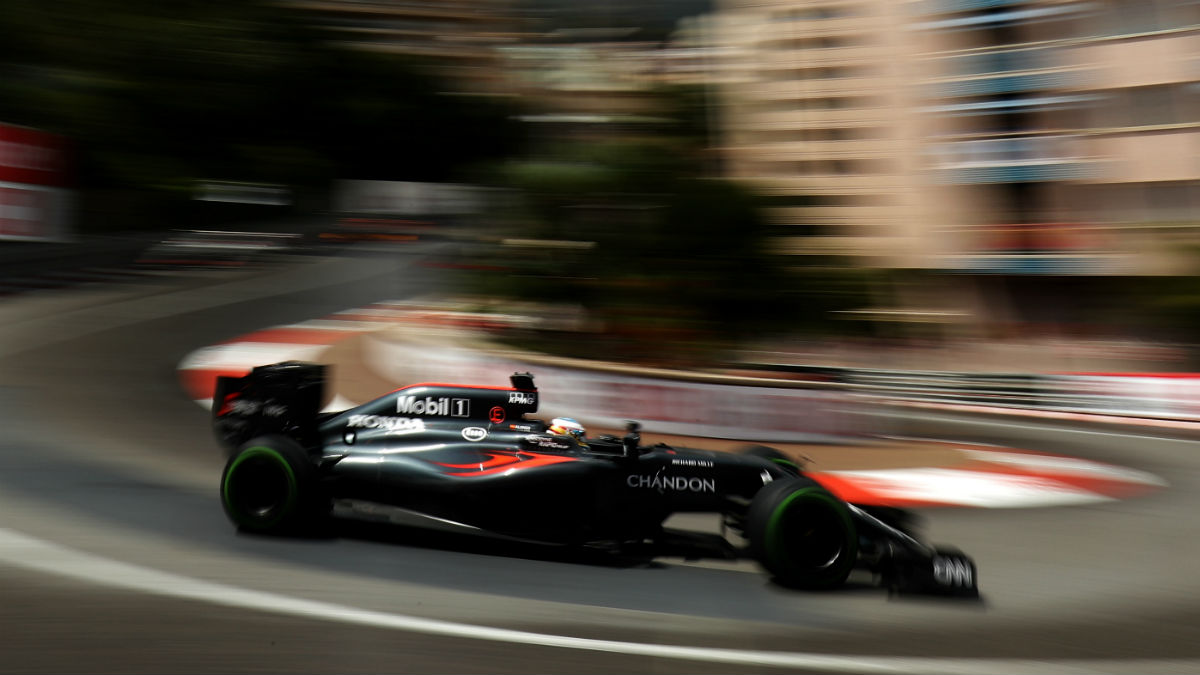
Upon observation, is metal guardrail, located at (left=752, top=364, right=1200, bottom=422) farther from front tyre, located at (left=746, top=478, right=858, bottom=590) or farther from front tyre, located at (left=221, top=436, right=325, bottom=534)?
front tyre, located at (left=221, top=436, right=325, bottom=534)

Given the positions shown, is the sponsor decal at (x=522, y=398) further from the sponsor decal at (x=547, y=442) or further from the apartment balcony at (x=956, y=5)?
the apartment balcony at (x=956, y=5)

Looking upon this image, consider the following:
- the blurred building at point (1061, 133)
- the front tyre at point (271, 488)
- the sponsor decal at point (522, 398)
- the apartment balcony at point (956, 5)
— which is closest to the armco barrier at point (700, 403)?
the sponsor decal at point (522, 398)

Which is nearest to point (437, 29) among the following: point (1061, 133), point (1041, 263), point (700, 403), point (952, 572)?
point (700, 403)

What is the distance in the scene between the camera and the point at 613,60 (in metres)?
12.6

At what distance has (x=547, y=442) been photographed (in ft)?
18.2

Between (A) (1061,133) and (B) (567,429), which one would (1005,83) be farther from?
(B) (567,429)

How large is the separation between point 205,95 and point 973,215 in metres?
16.2

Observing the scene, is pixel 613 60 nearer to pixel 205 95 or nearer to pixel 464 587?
pixel 205 95

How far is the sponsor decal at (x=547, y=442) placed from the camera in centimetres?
553

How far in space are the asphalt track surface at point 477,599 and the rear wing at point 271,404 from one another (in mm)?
522

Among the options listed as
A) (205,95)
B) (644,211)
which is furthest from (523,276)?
(205,95)

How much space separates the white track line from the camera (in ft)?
14.5

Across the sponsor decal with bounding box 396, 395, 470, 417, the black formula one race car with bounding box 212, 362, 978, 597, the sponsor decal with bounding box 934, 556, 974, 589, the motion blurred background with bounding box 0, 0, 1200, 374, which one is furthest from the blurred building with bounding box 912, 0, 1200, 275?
the sponsor decal with bounding box 396, 395, 470, 417

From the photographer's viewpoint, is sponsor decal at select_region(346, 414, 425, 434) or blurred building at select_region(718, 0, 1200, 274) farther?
blurred building at select_region(718, 0, 1200, 274)
